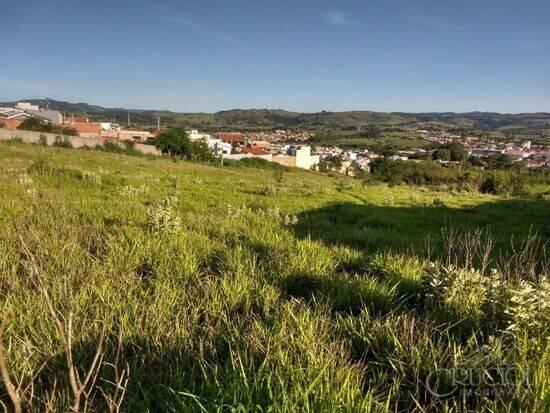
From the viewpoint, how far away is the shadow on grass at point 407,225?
689 centimetres

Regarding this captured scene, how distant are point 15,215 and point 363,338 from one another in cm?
592

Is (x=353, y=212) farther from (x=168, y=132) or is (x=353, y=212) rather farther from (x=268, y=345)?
(x=168, y=132)

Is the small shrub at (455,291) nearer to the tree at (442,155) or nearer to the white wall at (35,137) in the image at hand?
the white wall at (35,137)

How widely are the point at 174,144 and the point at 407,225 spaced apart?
49917 millimetres

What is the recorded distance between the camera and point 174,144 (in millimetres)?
56375

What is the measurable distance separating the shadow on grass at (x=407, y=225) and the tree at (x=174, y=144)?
45659mm

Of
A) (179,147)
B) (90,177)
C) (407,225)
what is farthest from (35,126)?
(407,225)

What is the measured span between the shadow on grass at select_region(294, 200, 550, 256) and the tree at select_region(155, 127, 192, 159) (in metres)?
45.7

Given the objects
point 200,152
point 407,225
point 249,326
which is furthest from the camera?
point 200,152

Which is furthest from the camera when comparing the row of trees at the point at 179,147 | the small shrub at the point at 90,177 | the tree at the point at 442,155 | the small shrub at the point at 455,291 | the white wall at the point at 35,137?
the tree at the point at 442,155

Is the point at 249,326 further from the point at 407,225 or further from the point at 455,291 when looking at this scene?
the point at 407,225

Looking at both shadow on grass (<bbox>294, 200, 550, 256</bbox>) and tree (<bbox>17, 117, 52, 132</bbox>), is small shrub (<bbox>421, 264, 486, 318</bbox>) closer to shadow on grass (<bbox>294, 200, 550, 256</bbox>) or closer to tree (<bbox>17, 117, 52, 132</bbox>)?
shadow on grass (<bbox>294, 200, 550, 256</bbox>)

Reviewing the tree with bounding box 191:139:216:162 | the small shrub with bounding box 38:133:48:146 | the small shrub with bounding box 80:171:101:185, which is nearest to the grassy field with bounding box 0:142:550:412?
the small shrub with bounding box 80:171:101:185

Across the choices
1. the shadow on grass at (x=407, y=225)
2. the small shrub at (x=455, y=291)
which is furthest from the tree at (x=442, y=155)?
the small shrub at (x=455, y=291)
